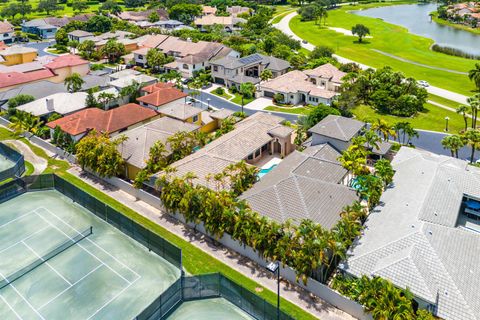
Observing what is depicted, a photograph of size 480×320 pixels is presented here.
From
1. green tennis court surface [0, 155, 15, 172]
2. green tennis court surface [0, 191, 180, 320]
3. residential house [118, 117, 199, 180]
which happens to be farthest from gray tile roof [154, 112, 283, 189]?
green tennis court surface [0, 155, 15, 172]

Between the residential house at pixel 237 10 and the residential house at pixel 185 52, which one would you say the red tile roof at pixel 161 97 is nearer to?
the residential house at pixel 185 52

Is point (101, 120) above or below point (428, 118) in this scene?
above

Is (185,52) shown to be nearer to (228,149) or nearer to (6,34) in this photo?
(228,149)

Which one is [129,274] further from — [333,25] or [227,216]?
[333,25]

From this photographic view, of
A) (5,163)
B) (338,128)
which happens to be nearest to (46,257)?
(5,163)

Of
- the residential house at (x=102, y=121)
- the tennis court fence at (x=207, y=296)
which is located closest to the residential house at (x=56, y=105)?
the residential house at (x=102, y=121)

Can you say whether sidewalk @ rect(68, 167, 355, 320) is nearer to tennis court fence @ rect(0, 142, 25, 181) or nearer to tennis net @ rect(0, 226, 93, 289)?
tennis net @ rect(0, 226, 93, 289)
